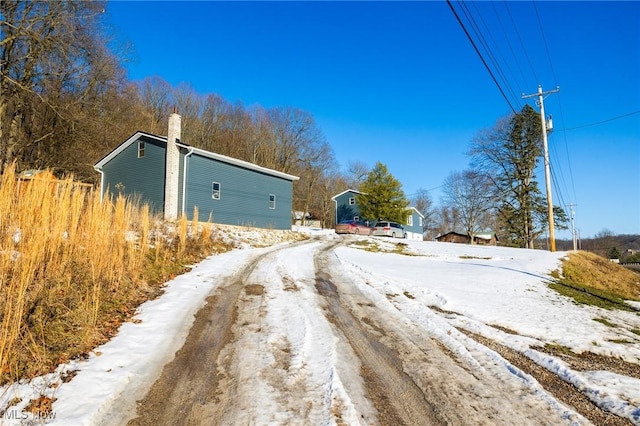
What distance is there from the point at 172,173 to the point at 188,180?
851mm

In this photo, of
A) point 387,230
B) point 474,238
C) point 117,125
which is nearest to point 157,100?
point 117,125

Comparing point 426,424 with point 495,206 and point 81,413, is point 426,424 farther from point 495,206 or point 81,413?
point 495,206

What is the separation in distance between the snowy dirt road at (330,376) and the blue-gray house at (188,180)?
13.1 metres

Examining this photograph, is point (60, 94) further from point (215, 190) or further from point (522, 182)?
point (522, 182)

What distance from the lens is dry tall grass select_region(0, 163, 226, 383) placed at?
3.34 meters

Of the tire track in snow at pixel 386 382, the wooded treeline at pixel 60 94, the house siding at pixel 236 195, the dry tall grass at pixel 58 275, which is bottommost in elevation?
the tire track in snow at pixel 386 382

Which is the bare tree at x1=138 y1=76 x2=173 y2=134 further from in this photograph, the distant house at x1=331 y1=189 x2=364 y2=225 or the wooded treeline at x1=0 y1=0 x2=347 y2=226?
the distant house at x1=331 y1=189 x2=364 y2=225

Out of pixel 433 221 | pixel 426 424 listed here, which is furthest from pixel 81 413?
pixel 433 221

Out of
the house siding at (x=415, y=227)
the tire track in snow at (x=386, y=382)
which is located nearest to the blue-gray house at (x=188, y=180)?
the tire track in snow at (x=386, y=382)

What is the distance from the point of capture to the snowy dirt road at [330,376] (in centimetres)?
274

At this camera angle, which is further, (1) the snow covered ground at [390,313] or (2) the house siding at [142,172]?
(2) the house siding at [142,172]

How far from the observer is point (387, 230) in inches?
1195

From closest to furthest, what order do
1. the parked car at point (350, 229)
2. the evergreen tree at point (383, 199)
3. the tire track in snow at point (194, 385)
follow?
the tire track in snow at point (194, 385) < the parked car at point (350, 229) < the evergreen tree at point (383, 199)

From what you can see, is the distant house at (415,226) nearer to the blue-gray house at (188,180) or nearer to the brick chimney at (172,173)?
the blue-gray house at (188,180)
